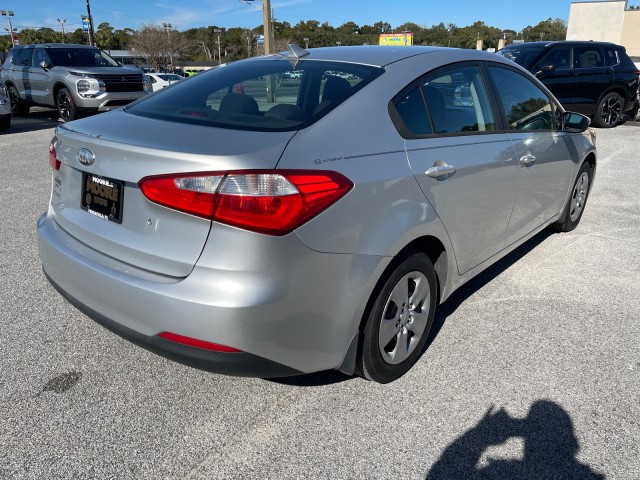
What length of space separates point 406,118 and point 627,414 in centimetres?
178

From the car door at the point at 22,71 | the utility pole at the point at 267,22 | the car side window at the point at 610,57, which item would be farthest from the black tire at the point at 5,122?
the car side window at the point at 610,57

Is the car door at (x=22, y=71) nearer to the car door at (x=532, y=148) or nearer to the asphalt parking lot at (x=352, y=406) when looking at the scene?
the asphalt parking lot at (x=352, y=406)

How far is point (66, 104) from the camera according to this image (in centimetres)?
1312

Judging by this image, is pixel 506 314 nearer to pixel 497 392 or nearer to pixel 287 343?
pixel 497 392

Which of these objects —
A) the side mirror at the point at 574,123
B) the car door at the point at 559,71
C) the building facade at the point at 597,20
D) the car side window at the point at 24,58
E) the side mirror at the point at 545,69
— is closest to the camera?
the side mirror at the point at 574,123

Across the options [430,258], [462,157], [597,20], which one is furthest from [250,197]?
[597,20]

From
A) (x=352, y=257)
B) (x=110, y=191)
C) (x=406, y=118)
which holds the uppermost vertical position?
(x=406, y=118)

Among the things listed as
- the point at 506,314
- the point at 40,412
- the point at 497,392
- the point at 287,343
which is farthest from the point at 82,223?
the point at 506,314

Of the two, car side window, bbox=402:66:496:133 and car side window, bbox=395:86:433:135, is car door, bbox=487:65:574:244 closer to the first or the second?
car side window, bbox=402:66:496:133

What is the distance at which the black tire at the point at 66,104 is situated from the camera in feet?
41.7

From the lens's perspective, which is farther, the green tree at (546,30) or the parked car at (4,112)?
the green tree at (546,30)

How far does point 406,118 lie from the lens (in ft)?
8.80

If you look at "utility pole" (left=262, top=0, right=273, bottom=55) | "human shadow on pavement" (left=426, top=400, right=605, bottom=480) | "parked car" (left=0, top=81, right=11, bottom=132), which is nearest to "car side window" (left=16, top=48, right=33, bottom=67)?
"parked car" (left=0, top=81, right=11, bottom=132)

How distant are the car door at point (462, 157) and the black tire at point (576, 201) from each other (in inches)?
68.7
